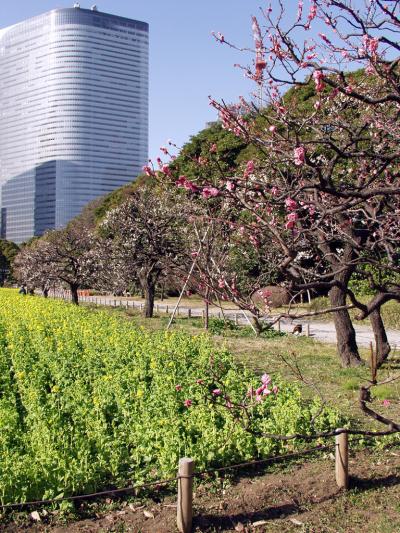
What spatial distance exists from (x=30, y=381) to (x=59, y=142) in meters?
125

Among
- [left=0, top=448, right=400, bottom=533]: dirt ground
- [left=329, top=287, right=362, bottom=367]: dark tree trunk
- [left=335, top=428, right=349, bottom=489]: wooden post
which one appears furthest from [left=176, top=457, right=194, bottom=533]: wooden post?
[left=329, top=287, right=362, bottom=367]: dark tree trunk

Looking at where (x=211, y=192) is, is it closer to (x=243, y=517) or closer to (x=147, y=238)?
(x=243, y=517)

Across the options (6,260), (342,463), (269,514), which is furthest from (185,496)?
(6,260)

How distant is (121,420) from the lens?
24.3 feet

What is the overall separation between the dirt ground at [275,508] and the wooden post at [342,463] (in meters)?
0.09

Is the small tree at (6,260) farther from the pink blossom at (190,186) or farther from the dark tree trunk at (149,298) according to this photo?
the pink blossom at (190,186)

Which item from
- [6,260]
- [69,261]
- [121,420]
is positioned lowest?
[121,420]

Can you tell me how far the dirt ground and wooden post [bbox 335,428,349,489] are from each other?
0.09 metres

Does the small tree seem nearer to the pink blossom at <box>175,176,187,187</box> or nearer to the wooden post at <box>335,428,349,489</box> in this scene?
the wooden post at <box>335,428,349,489</box>

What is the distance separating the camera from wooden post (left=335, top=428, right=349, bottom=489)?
18.7 ft

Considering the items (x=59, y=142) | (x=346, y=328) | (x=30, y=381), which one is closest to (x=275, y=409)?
(x=30, y=381)

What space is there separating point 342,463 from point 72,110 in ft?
423

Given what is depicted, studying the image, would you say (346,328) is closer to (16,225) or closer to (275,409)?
(275,409)

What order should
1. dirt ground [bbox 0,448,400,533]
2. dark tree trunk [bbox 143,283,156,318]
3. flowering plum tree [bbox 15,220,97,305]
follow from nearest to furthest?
dirt ground [bbox 0,448,400,533], dark tree trunk [bbox 143,283,156,318], flowering plum tree [bbox 15,220,97,305]
